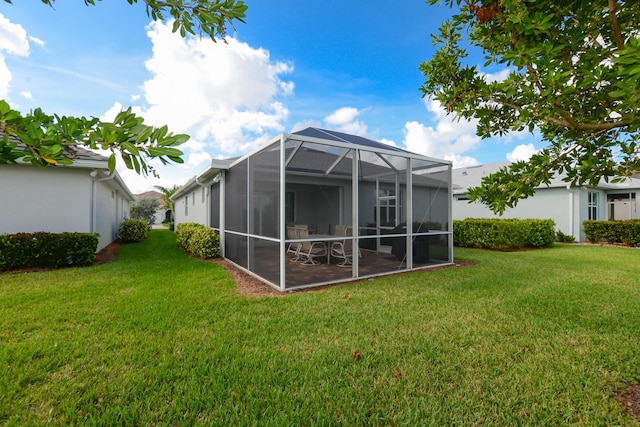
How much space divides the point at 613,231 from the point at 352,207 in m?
13.1

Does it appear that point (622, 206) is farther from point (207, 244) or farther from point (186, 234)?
point (186, 234)

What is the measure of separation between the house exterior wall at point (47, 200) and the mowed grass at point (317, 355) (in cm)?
263

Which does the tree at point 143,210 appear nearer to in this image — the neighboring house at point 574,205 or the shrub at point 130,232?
the shrub at point 130,232

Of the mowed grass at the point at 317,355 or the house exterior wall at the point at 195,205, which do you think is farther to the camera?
the house exterior wall at the point at 195,205

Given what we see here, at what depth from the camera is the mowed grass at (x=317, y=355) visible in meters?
2.25

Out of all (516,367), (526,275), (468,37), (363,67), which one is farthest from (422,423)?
(363,67)

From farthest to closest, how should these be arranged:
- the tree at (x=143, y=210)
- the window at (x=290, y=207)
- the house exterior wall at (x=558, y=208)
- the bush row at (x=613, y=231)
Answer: the tree at (x=143, y=210) < the house exterior wall at (x=558, y=208) < the bush row at (x=613, y=231) < the window at (x=290, y=207)

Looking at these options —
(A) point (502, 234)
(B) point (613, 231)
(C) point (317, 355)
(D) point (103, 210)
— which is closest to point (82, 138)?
(C) point (317, 355)

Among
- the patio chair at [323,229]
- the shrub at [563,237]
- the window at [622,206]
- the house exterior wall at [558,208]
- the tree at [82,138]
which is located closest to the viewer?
the tree at [82,138]

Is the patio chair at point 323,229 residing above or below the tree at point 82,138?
below

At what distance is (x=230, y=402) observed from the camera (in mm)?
2318

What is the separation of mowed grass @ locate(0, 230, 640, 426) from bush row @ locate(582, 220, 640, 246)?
395 inches

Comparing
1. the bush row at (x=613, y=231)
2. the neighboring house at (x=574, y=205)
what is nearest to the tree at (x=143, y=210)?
the neighboring house at (x=574, y=205)

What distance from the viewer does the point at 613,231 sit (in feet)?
42.4
